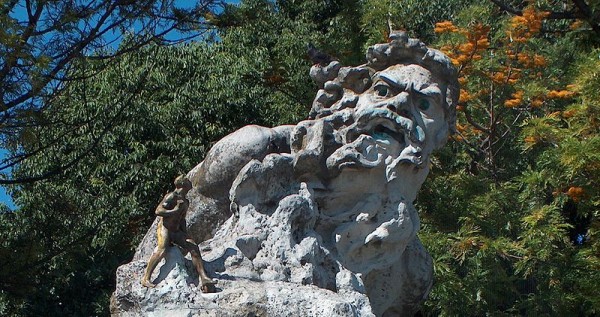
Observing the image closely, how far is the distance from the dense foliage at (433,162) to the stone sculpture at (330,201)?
3855 millimetres

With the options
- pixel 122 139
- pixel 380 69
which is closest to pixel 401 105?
pixel 380 69

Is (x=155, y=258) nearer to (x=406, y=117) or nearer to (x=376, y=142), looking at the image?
Answer: (x=376, y=142)

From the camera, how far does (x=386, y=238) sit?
980cm

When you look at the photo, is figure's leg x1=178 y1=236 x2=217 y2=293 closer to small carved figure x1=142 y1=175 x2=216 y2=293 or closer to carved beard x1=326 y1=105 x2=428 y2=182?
small carved figure x1=142 y1=175 x2=216 y2=293

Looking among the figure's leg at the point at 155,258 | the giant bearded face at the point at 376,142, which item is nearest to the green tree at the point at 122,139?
the giant bearded face at the point at 376,142

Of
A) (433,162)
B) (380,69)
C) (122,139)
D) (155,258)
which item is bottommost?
(433,162)

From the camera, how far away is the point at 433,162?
16.1 m

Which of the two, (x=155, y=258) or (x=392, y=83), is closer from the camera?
(x=155, y=258)

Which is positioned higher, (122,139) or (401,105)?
(401,105)

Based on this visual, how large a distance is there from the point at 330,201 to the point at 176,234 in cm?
124

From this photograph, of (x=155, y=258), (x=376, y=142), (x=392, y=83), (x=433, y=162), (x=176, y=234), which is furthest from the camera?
(x=433, y=162)

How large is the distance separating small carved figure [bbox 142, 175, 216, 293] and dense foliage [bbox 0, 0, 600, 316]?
4560mm

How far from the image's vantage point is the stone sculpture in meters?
9.03

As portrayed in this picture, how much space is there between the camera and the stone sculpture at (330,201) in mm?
9031
